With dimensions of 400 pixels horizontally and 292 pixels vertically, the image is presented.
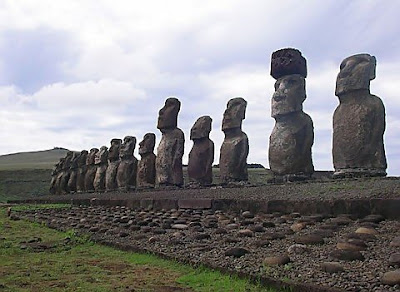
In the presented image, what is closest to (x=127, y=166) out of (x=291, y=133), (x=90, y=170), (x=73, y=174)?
(x=90, y=170)

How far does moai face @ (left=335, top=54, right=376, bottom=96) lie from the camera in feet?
26.9

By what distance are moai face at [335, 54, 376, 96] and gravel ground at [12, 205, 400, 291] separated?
2.00 m

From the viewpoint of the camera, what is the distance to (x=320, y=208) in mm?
6066

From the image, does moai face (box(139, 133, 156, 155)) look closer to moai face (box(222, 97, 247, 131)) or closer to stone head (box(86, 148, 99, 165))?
moai face (box(222, 97, 247, 131))

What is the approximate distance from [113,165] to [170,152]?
454cm

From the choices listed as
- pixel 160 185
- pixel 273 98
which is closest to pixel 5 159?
pixel 160 185

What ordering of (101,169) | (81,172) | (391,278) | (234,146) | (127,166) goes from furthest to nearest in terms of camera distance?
(81,172), (101,169), (127,166), (234,146), (391,278)

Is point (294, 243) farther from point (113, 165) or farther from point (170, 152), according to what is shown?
point (113, 165)

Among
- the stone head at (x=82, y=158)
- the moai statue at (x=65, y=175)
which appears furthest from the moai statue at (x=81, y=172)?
the moai statue at (x=65, y=175)

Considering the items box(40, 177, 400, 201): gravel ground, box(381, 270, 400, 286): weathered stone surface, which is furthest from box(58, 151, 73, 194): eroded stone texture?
box(381, 270, 400, 286): weathered stone surface

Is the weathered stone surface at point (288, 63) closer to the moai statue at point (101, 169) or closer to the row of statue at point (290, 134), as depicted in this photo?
the row of statue at point (290, 134)

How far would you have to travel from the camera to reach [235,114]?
11883 millimetres

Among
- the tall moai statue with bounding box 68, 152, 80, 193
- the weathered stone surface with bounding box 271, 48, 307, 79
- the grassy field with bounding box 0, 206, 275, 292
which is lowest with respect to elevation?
the grassy field with bounding box 0, 206, 275, 292

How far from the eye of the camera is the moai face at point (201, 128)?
512 inches
